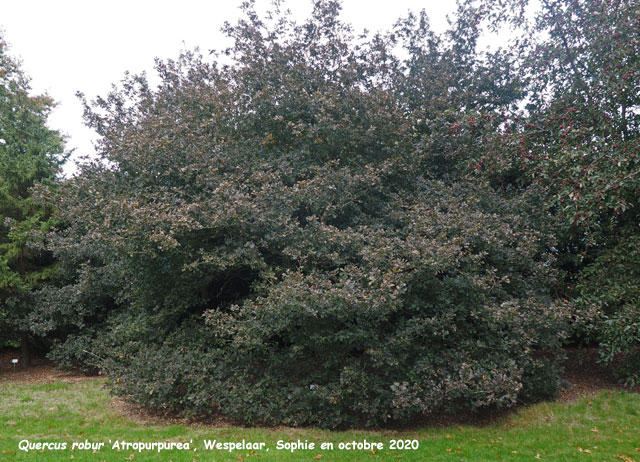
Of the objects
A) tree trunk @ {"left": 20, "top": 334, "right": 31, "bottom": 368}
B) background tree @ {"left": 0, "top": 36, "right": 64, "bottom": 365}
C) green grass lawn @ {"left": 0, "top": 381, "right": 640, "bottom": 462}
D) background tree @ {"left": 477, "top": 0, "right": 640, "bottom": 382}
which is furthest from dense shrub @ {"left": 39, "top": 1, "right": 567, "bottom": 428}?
tree trunk @ {"left": 20, "top": 334, "right": 31, "bottom": 368}

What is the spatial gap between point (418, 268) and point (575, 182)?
327cm

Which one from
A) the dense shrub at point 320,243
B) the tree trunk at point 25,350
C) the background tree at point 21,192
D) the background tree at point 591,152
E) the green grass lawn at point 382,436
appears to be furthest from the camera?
the tree trunk at point 25,350

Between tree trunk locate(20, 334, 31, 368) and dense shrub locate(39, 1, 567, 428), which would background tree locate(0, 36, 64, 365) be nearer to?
tree trunk locate(20, 334, 31, 368)

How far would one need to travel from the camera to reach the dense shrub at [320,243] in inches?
248

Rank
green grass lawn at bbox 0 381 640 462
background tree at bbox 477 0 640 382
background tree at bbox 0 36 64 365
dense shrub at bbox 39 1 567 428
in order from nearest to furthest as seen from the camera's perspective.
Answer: green grass lawn at bbox 0 381 640 462 → dense shrub at bbox 39 1 567 428 → background tree at bbox 477 0 640 382 → background tree at bbox 0 36 64 365

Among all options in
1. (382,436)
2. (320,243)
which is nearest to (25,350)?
(320,243)

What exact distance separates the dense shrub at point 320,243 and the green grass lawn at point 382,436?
0.37 metres

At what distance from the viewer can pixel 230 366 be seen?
23.9ft

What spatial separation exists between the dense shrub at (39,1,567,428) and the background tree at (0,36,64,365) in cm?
136

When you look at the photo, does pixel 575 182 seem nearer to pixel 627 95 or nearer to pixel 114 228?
pixel 627 95

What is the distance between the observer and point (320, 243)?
23.5ft

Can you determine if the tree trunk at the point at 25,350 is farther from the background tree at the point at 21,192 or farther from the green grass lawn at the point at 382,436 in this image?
the green grass lawn at the point at 382,436

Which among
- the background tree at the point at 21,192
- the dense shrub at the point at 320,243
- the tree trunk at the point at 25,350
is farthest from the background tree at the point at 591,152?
the tree trunk at the point at 25,350

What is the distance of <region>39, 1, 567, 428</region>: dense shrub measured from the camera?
6.30 meters
